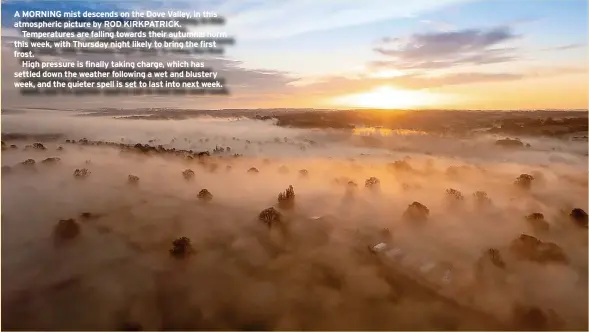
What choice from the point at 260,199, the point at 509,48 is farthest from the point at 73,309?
the point at 509,48

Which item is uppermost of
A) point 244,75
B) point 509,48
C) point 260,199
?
point 509,48

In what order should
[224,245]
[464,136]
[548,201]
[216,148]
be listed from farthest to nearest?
[216,148] < [464,136] < [548,201] < [224,245]

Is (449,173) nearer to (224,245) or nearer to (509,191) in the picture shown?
(509,191)

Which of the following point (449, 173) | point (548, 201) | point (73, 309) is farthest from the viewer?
point (449, 173)

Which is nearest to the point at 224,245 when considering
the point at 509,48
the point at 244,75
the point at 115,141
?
the point at 244,75

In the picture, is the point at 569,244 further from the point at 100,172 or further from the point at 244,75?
the point at 100,172

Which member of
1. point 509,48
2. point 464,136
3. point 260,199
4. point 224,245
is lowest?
point 224,245

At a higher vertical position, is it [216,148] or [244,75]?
[244,75]

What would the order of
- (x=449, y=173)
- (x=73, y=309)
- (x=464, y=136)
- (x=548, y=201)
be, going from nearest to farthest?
(x=73, y=309) < (x=548, y=201) < (x=449, y=173) < (x=464, y=136)

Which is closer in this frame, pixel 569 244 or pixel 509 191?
pixel 569 244
